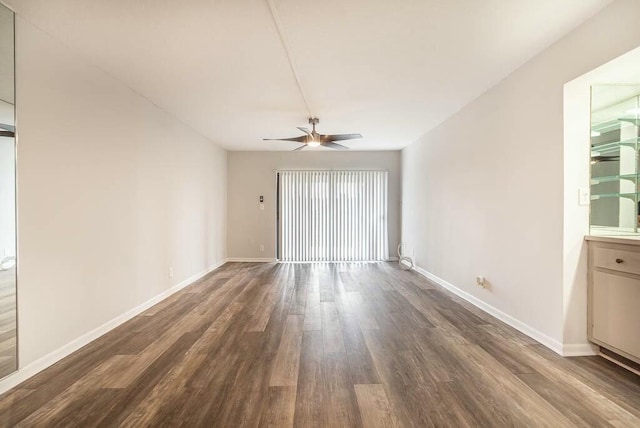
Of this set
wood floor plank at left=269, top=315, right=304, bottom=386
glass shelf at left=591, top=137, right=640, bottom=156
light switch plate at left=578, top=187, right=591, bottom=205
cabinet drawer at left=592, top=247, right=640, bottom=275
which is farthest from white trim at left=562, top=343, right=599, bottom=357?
wood floor plank at left=269, top=315, right=304, bottom=386

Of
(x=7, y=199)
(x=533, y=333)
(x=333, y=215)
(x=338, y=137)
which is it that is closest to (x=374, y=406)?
(x=533, y=333)

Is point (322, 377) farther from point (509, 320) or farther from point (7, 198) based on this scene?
point (7, 198)

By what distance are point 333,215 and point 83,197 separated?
4.77m

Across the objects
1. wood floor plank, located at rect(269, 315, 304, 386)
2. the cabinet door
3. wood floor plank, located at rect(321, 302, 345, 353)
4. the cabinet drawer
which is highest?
the cabinet drawer

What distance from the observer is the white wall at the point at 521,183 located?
7.40 feet

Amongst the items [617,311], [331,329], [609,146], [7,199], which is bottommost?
[331,329]

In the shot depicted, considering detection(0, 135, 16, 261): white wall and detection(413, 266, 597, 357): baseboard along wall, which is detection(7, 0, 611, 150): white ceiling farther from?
detection(413, 266, 597, 357): baseboard along wall

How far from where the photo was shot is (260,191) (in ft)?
22.4

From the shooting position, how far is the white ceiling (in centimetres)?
202

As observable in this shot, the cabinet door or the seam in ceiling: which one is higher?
the seam in ceiling

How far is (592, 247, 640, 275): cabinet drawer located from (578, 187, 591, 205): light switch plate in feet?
1.19

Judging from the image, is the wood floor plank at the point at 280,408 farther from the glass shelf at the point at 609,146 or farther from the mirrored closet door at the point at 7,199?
the glass shelf at the point at 609,146

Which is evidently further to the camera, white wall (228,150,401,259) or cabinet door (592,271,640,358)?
white wall (228,150,401,259)

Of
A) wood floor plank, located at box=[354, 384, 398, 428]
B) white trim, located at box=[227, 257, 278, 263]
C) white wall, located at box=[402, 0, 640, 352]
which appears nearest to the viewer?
wood floor plank, located at box=[354, 384, 398, 428]
